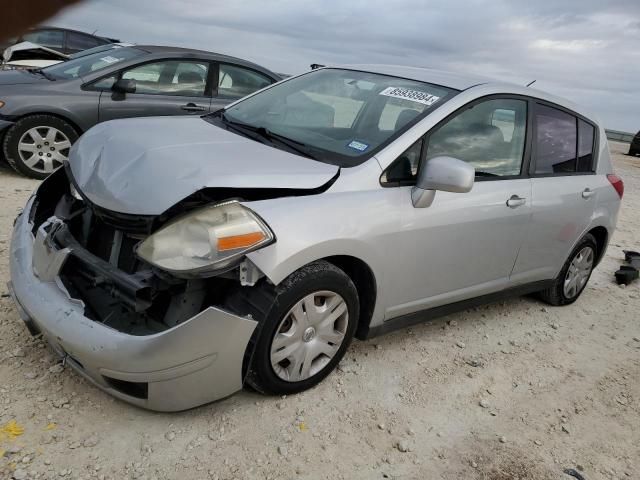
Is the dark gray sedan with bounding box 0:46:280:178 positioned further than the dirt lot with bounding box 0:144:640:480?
Yes

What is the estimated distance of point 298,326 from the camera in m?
2.71

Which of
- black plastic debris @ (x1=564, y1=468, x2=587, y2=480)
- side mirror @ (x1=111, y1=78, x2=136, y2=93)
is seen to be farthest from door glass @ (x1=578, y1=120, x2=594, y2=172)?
side mirror @ (x1=111, y1=78, x2=136, y2=93)

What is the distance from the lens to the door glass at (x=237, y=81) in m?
6.84

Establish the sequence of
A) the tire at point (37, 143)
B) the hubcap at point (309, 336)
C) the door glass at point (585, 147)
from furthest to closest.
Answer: the tire at point (37, 143), the door glass at point (585, 147), the hubcap at point (309, 336)

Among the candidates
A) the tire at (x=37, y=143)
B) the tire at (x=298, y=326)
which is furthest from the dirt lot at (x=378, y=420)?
the tire at (x=37, y=143)

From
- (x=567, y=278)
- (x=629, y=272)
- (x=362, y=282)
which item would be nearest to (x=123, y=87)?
(x=362, y=282)

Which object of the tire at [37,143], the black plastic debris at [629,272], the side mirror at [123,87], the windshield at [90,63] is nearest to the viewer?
the black plastic debris at [629,272]

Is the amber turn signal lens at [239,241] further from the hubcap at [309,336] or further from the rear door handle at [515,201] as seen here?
the rear door handle at [515,201]

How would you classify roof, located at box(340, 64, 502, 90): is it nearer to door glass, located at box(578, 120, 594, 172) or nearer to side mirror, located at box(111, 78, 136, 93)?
door glass, located at box(578, 120, 594, 172)

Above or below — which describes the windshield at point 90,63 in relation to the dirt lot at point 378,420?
above

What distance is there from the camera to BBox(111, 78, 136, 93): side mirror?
6.24 metres

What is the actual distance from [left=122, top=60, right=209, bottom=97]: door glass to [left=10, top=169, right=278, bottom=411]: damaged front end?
4101 mm

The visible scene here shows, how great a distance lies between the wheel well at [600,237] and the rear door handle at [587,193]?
1.27 feet

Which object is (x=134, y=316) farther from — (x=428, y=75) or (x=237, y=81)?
(x=237, y=81)
